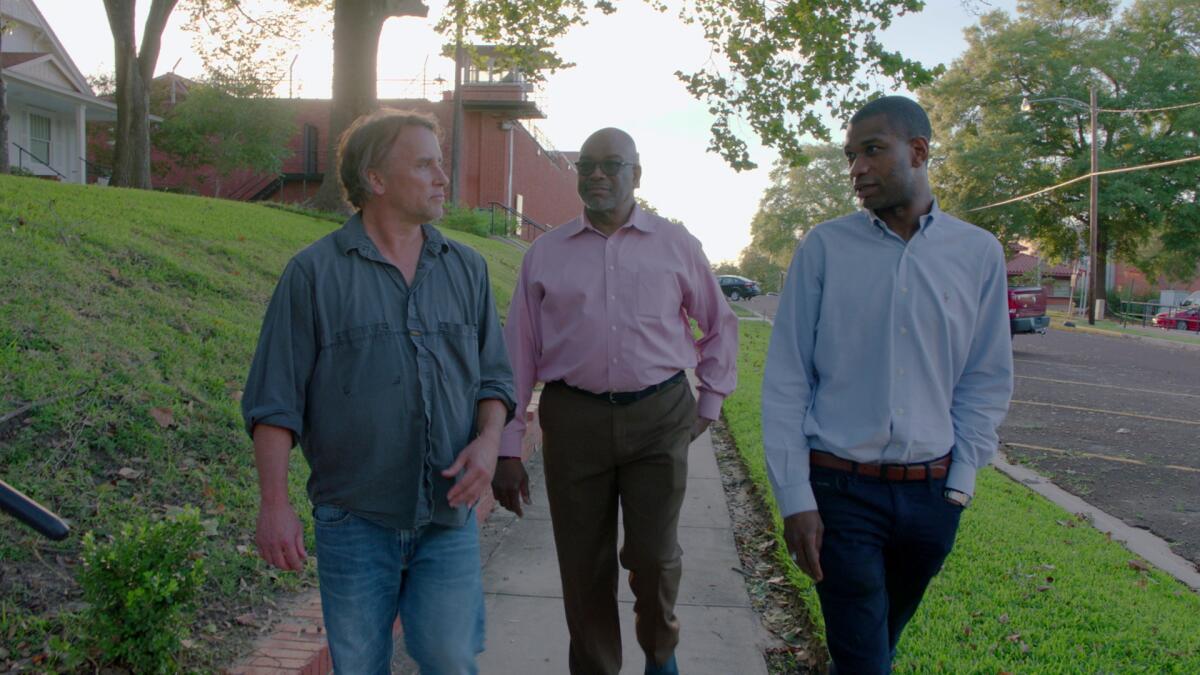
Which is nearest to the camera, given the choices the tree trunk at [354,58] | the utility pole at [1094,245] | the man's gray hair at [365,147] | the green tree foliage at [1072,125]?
the man's gray hair at [365,147]

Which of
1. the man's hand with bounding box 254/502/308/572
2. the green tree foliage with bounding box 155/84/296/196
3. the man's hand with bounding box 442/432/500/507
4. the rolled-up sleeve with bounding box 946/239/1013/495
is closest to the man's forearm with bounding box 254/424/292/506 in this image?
the man's hand with bounding box 254/502/308/572

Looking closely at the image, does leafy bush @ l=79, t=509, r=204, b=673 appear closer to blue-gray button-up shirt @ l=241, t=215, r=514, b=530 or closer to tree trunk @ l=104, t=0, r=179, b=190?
blue-gray button-up shirt @ l=241, t=215, r=514, b=530

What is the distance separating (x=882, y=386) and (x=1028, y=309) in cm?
2122

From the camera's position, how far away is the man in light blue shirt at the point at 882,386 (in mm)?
2719

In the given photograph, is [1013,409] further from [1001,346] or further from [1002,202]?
[1002,202]

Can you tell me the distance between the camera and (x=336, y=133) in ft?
51.2

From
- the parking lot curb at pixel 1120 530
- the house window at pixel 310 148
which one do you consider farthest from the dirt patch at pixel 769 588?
the house window at pixel 310 148

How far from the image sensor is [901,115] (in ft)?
9.22

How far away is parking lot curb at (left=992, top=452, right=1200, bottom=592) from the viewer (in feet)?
19.2

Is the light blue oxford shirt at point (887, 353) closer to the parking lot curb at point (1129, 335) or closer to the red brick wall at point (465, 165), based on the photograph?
the parking lot curb at point (1129, 335)

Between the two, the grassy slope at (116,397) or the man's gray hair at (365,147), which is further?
the grassy slope at (116,397)

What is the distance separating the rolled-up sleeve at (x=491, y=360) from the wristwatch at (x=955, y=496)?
1222 mm

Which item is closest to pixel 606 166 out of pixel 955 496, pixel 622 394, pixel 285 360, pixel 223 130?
pixel 622 394

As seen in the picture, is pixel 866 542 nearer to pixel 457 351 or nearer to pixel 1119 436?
pixel 457 351
